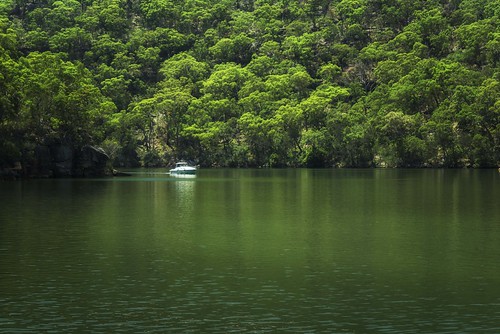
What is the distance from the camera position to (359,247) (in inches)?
1763

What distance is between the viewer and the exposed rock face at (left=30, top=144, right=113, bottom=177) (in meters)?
133

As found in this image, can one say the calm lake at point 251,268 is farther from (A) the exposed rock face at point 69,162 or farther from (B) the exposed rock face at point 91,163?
(B) the exposed rock face at point 91,163

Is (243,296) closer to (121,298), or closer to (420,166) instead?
(121,298)

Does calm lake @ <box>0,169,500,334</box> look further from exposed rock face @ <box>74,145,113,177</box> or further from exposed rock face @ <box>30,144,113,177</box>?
exposed rock face @ <box>74,145,113,177</box>

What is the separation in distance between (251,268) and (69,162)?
107m

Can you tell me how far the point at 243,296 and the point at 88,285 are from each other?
298 inches

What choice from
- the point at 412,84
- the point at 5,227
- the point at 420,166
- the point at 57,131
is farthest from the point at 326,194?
the point at 412,84

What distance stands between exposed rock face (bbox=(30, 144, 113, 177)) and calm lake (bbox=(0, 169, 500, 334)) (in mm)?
63896

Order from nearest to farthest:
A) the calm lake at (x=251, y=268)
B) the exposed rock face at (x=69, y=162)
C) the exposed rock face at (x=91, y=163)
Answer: the calm lake at (x=251, y=268) < the exposed rock face at (x=69, y=162) < the exposed rock face at (x=91, y=163)

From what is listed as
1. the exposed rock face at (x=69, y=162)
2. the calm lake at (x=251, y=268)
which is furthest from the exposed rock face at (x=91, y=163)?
the calm lake at (x=251, y=268)

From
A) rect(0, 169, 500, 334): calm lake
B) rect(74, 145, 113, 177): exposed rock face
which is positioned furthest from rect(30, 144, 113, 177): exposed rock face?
rect(0, 169, 500, 334): calm lake

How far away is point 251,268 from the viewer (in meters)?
37.8

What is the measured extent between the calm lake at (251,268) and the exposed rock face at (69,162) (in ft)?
210

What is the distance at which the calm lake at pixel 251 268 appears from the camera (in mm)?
27609
